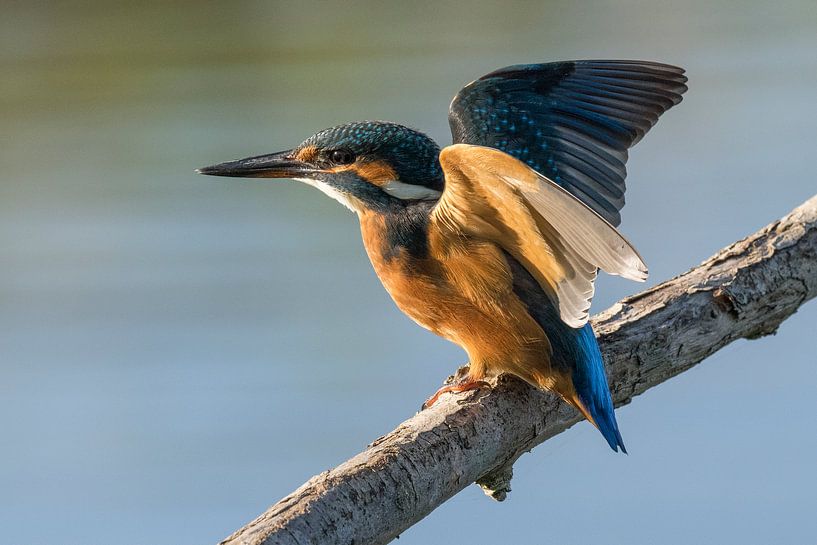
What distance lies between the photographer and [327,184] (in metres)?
2.64

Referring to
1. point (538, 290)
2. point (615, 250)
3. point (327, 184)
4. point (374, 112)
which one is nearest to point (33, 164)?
point (374, 112)

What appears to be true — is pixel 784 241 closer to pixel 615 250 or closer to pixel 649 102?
pixel 649 102

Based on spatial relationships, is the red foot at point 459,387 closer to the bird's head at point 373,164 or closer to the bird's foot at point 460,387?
the bird's foot at point 460,387

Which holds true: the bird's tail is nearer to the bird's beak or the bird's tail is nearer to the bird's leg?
the bird's leg

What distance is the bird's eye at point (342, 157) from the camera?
8.50ft

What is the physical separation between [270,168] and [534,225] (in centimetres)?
83

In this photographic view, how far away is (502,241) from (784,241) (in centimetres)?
72

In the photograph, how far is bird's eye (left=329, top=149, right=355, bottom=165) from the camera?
2592 millimetres

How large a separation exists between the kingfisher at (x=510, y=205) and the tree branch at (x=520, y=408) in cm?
13

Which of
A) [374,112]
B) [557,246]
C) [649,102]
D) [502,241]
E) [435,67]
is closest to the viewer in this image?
[557,246]

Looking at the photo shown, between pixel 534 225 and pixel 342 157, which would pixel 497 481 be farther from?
pixel 342 157

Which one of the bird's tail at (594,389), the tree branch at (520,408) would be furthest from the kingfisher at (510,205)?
the tree branch at (520,408)

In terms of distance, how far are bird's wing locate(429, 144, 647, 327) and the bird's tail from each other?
0.43ft

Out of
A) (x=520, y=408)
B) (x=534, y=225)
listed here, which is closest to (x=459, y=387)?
(x=520, y=408)
